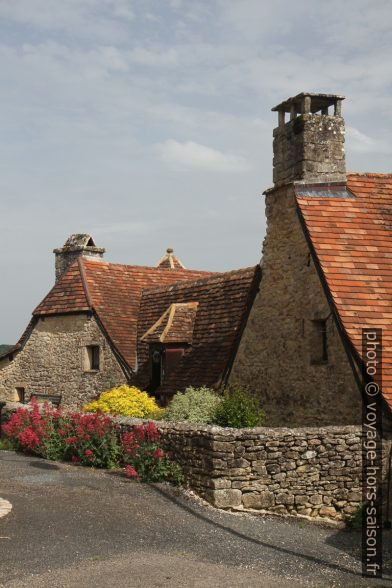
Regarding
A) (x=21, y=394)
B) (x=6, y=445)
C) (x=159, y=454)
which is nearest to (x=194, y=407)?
(x=159, y=454)

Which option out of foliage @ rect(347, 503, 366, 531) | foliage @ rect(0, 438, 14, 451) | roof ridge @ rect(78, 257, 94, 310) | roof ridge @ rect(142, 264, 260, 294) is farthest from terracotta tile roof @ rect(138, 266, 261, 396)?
foliage @ rect(347, 503, 366, 531)

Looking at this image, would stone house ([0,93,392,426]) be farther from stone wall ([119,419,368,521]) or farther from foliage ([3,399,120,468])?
foliage ([3,399,120,468])

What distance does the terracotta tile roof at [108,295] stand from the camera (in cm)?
2202

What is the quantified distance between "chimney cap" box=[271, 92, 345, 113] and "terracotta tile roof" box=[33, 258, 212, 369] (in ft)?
28.3

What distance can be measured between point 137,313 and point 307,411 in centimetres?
983

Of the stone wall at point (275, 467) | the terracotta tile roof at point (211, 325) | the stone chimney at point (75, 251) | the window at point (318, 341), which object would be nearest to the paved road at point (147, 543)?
the stone wall at point (275, 467)

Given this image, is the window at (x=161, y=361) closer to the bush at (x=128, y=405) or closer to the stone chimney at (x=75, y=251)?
the bush at (x=128, y=405)

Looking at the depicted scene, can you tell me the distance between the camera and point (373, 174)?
54.6 feet

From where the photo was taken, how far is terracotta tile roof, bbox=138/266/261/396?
17.0 metres

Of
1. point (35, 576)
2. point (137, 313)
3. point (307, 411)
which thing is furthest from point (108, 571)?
point (137, 313)

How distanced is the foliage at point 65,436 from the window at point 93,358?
498 cm

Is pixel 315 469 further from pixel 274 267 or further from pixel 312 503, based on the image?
pixel 274 267

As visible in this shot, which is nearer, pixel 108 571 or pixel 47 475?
pixel 108 571

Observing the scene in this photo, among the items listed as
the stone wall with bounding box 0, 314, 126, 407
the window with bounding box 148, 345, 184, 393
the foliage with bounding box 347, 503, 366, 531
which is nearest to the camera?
the foliage with bounding box 347, 503, 366, 531
